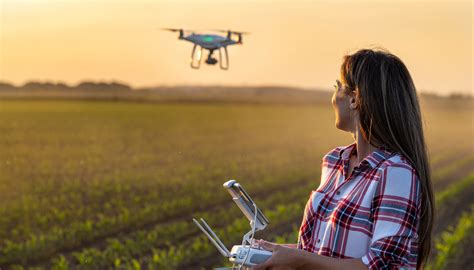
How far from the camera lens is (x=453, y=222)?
13156mm

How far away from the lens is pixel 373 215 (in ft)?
8.46

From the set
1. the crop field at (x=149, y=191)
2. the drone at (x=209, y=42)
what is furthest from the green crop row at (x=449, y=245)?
the drone at (x=209, y=42)

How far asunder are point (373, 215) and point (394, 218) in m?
0.08

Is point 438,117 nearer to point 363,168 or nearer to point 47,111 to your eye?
point 47,111

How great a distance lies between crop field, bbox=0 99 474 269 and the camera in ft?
31.9

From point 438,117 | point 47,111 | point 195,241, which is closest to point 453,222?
point 195,241

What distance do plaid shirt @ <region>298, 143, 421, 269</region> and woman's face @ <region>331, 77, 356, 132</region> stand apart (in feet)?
0.49

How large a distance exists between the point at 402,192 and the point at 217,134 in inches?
1294

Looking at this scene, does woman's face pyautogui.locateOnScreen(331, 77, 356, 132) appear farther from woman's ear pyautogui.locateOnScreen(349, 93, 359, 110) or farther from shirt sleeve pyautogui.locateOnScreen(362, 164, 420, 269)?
shirt sleeve pyautogui.locateOnScreen(362, 164, 420, 269)

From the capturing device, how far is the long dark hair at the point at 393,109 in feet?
8.66

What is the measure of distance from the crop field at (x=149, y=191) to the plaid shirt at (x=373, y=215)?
1.18 feet

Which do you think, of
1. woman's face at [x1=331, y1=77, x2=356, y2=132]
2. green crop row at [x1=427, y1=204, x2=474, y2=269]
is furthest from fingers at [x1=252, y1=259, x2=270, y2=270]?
green crop row at [x1=427, y1=204, x2=474, y2=269]

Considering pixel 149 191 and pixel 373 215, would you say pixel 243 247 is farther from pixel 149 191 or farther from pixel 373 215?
pixel 149 191

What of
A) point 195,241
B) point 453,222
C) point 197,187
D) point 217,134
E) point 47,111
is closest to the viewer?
point 195,241
